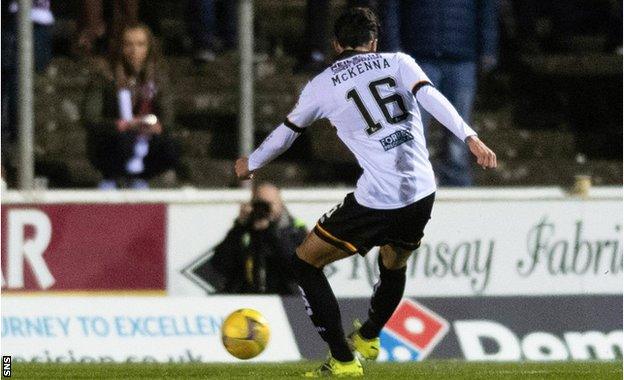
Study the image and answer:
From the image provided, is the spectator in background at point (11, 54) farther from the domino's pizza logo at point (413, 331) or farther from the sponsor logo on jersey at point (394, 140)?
the sponsor logo on jersey at point (394, 140)

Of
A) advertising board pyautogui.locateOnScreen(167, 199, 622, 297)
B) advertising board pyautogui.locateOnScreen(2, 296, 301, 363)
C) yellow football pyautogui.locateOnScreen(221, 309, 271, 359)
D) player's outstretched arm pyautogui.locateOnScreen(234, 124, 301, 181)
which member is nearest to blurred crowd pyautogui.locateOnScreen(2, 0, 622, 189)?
advertising board pyautogui.locateOnScreen(167, 199, 622, 297)

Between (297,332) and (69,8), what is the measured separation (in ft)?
13.7

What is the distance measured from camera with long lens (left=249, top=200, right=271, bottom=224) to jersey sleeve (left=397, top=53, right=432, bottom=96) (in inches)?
141

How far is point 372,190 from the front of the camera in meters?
10.6

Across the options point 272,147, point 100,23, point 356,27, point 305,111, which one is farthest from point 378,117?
point 100,23

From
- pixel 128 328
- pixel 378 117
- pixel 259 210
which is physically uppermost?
pixel 378 117

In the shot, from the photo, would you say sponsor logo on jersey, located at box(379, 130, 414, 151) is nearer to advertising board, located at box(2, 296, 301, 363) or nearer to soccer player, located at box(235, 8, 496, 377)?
soccer player, located at box(235, 8, 496, 377)

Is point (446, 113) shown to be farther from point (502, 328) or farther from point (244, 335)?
point (502, 328)

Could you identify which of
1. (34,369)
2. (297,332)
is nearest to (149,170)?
(297,332)

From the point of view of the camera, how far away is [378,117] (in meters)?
10.5

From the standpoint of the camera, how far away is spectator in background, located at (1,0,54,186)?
14016 mm

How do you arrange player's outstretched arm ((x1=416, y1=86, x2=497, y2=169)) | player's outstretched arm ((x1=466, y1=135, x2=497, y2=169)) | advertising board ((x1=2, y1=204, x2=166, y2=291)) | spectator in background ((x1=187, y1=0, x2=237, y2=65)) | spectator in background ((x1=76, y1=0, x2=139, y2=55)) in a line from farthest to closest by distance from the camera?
spectator in background ((x1=187, y1=0, x2=237, y2=65))
spectator in background ((x1=76, y1=0, x2=139, y2=55))
advertising board ((x1=2, y1=204, x2=166, y2=291))
player's outstretched arm ((x1=416, y1=86, x2=497, y2=169))
player's outstretched arm ((x1=466, y1=135, x2=497, y2=169))

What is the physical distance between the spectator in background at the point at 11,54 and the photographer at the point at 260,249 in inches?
69.2

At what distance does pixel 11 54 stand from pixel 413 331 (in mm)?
3710
